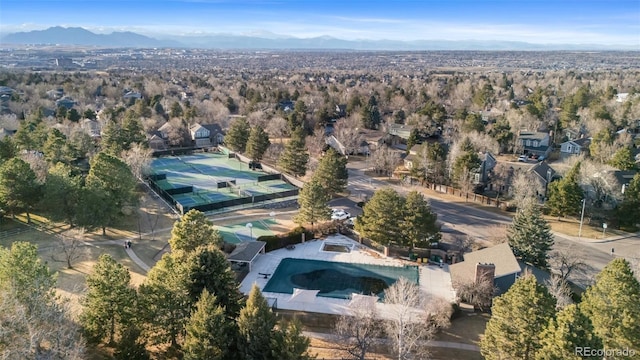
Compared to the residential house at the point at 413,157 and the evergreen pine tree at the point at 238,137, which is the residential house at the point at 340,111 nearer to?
the evergreen pine tree at the point at 238,137

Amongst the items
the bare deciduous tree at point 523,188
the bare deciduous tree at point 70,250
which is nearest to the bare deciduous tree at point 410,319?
→ the bare deciduous tree at point 523,188

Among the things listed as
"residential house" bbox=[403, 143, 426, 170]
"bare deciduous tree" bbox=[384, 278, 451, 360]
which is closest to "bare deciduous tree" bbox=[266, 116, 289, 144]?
"residential house" bbox=[403, 143, 426, 170]

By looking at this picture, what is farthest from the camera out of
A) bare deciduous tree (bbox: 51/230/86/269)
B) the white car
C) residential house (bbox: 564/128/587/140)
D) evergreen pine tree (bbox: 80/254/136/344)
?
residential house (bbox: 564/128/587/140)

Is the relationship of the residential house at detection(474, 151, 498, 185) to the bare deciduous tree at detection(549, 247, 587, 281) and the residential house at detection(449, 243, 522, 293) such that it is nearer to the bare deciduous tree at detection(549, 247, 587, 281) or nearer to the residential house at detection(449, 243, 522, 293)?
the bare deciduous tree at detection(549, 247, 587, 281)

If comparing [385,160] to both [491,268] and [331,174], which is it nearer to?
[331,174]

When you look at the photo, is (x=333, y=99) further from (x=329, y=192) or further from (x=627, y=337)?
(x=627, y=337)

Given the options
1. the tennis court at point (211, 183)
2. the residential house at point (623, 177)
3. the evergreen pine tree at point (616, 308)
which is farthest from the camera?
the tennis court at point (211, 183)
